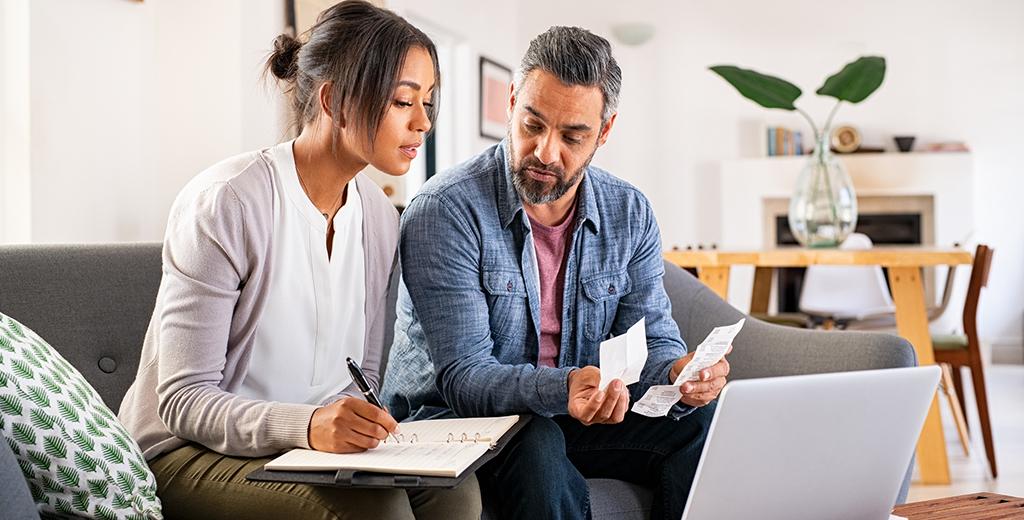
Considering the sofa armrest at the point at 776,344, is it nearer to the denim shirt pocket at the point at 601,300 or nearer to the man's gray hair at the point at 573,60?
the denim shirt pocket at the point at 601,300

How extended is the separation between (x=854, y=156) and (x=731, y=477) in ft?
20.8

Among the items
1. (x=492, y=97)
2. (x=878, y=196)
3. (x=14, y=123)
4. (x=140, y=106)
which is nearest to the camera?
(x=14, y=123)

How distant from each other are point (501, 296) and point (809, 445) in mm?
663

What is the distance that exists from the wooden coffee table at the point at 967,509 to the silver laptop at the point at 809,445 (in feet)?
0.31

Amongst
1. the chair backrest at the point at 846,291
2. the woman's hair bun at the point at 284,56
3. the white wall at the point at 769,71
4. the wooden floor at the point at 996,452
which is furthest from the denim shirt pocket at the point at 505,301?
the white wall at the point at 769,71

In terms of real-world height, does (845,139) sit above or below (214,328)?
above

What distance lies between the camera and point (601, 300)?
1.89m

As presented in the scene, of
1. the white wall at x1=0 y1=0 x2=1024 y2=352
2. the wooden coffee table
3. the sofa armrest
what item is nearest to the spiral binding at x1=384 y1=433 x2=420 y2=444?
the wooden coffee table

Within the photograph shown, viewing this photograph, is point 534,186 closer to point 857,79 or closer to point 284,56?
point 284,56

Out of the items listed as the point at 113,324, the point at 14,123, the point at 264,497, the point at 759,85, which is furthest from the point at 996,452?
the point at 14,123

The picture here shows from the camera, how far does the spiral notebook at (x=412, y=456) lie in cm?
119

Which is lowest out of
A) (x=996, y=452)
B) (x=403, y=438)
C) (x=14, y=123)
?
(x=996, y=452)

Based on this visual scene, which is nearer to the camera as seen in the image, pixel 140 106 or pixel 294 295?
pixel 294 295

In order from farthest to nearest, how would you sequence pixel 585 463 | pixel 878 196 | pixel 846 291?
pixel 878 196 < pixel 846 291 < pixel 585 463
